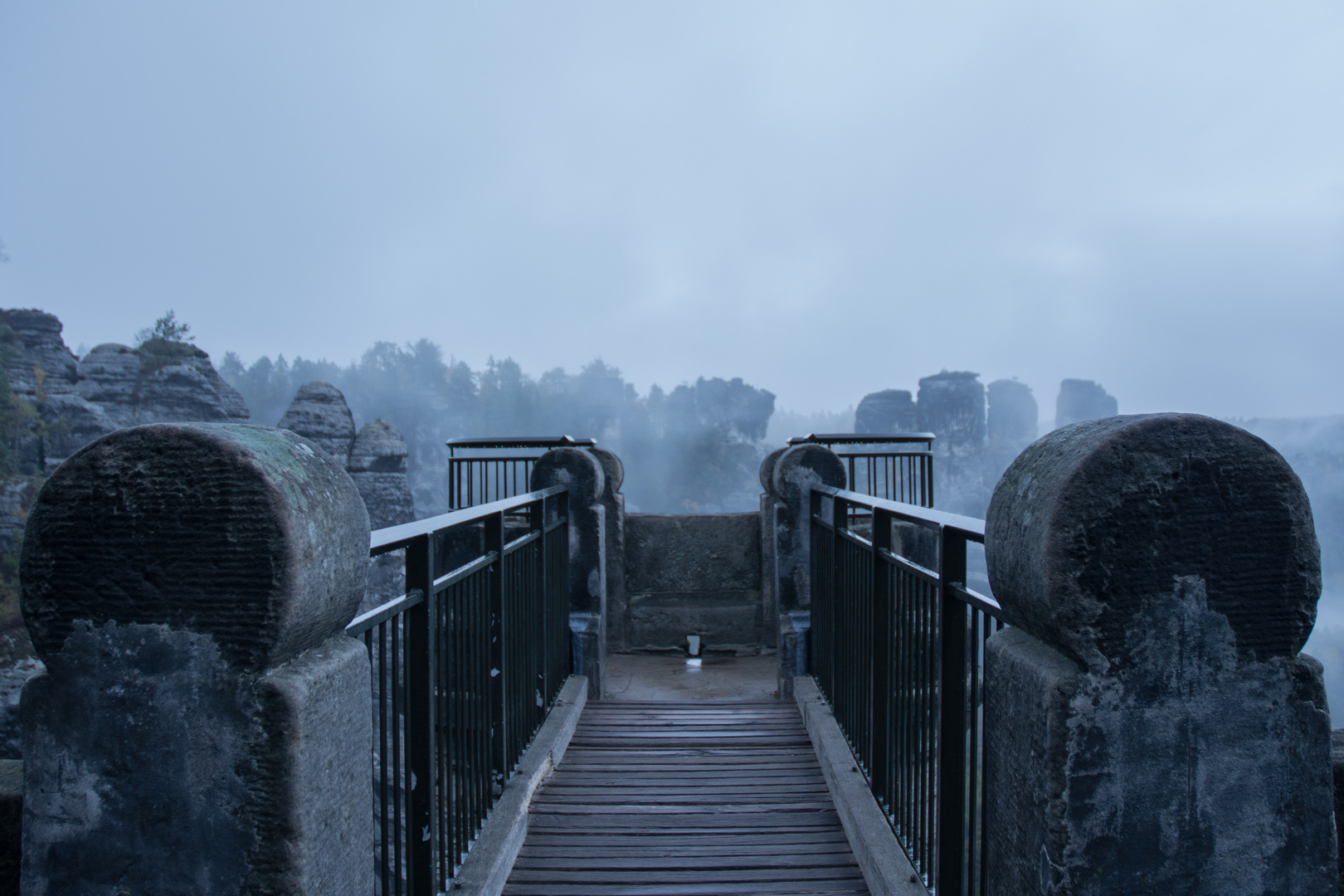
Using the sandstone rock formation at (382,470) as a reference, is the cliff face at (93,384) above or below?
above

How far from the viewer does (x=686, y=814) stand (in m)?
3.30

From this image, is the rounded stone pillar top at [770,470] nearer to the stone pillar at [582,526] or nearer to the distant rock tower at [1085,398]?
A: the stone pillar at [582,526]

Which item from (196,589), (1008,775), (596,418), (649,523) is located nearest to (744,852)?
(1008,775)

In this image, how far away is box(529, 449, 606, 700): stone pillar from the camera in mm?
5066

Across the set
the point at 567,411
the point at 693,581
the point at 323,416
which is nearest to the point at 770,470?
the point at 693,581

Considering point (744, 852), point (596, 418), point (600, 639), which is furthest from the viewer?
point (596, 418)

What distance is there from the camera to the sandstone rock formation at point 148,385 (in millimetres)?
47812

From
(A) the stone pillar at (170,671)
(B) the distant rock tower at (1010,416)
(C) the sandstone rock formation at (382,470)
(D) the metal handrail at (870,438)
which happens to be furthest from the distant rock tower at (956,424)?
(A) the stone pillar at (170,671)

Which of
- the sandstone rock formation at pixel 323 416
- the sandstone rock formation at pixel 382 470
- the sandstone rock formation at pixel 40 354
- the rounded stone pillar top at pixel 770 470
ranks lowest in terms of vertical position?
Answer: the sandstone rock formation at pixel 382 470

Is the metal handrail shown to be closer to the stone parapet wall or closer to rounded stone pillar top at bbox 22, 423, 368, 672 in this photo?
the stone parapet wall

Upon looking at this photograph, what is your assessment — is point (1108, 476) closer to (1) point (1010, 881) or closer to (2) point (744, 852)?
(1) point (1010, 881)

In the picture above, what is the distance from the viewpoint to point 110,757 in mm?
1298

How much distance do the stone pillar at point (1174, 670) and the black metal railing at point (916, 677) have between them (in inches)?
13.1

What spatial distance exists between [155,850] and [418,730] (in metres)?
0.88
